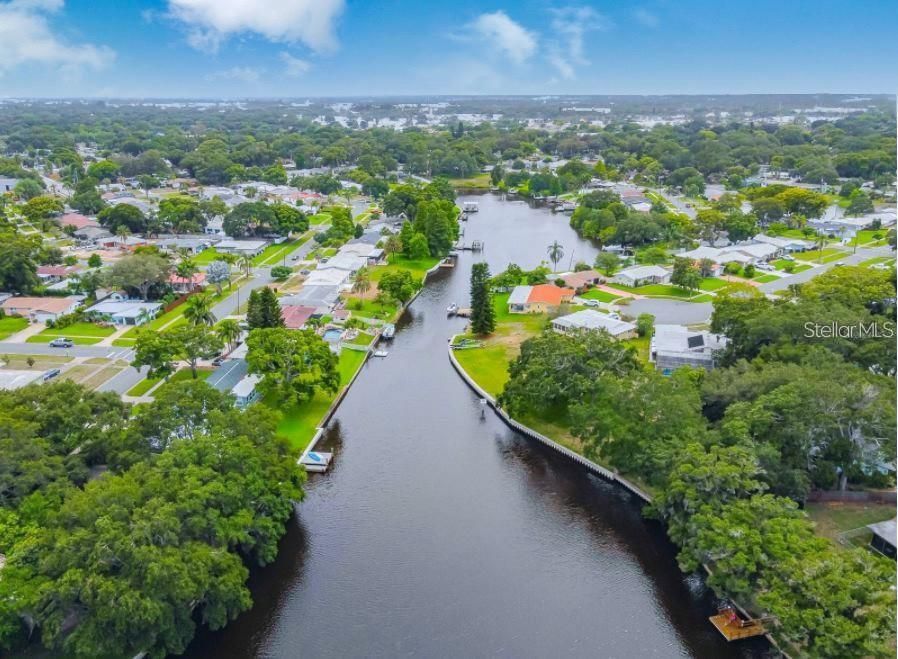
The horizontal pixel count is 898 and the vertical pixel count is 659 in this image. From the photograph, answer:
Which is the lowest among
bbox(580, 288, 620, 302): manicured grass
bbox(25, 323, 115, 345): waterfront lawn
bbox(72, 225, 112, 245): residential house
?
bbox(580, 288, 620, 302): manicured grass

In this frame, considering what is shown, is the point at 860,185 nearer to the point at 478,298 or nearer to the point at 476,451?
the point at 478,298

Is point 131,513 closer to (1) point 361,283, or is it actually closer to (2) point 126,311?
(2) point 126,311

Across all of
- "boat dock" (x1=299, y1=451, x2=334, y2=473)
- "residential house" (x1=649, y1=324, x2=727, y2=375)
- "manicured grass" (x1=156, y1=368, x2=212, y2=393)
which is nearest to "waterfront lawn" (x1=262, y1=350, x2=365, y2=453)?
"boat dock" (x1=299, y1=451, x2=334, y2=473)

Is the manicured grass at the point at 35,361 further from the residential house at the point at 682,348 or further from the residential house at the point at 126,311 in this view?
the residential house at the point at 682,348

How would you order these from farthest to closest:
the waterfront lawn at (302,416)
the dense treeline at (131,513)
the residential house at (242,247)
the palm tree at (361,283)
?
1. the residential house at (242,247)
2. the palm tree at (361,283)
3. the waterfront lawn at (302,416)
4. the dense treeline at (131,513)

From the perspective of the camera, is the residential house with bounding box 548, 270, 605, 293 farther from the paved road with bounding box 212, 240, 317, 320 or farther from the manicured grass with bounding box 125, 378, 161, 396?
the manicured grass with bounding box 125, 378, 161, 396

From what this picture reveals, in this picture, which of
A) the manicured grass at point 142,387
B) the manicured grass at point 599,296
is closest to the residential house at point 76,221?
the manicured grass at point 142,387
